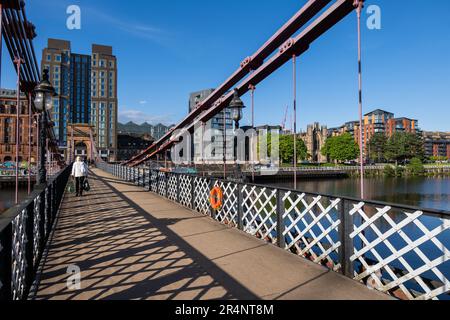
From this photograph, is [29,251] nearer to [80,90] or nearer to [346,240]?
[346,240]

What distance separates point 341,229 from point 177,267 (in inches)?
104

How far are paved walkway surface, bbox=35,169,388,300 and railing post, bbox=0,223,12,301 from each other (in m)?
0.85

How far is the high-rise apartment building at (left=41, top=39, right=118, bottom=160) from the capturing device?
10711 centimetres

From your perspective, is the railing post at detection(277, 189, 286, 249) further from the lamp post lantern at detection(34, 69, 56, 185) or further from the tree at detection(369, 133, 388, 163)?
the tree at detection(369, 133, 388, 163)

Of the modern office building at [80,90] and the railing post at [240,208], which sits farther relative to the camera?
the modern office building at [80,90]

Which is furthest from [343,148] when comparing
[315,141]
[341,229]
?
[341,229]

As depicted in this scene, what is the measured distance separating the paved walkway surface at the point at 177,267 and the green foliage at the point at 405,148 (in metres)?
109

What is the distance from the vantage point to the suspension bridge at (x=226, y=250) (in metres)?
3.79

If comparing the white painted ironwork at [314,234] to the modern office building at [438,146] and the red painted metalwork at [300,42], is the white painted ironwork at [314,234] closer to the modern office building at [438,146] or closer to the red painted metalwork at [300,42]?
the red painted metalwork at [300,42]

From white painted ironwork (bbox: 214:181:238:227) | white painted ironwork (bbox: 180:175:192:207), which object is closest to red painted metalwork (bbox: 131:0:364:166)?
white painted ironwork (bbox: 180:175:192:207)

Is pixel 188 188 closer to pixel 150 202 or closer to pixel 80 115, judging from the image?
pixel 150 202

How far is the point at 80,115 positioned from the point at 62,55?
77.2 feet

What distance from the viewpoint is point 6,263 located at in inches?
122

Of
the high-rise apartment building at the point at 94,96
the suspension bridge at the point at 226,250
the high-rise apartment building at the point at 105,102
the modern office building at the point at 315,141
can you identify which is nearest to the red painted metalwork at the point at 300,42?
the suspension bridge at the point at 226,250
